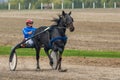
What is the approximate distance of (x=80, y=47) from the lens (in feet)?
95.3

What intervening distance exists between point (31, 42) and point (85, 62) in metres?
3.16

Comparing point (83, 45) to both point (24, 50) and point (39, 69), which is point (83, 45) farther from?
point (39, 69)

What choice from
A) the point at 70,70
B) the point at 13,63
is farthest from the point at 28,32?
the point at 70,70

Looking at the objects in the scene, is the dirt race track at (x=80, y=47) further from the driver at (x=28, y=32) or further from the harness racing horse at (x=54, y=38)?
the driver at (x=28, y=32)

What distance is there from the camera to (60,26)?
18.0 meters

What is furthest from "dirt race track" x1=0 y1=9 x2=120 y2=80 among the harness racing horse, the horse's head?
the horse's head

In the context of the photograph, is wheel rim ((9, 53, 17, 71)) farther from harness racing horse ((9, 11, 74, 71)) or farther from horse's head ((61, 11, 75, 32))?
horse's head ((61, 11, 75, 32))

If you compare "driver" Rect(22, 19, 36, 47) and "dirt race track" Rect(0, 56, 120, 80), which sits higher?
"driver" Rect(22, 19, 36, 47)

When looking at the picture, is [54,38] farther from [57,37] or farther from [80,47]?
[80,47]

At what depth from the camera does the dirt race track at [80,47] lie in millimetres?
16938

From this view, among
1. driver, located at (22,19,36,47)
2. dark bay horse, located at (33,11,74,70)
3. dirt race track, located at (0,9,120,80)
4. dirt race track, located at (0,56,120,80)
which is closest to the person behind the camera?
dirt race track, located at (0,56,120,80)

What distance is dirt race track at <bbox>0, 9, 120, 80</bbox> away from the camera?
16.9 metres

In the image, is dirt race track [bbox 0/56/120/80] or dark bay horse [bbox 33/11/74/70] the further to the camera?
dark bay horse [bbox 33/11/74/70]

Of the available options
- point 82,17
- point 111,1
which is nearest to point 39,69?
point 82,17
